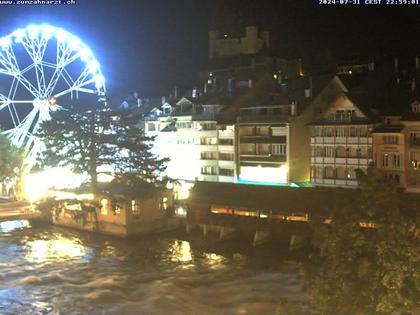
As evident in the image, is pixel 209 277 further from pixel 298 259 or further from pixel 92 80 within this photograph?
pixel 92 80

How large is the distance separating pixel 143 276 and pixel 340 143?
15458 mm

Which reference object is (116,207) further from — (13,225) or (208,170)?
(208,170)

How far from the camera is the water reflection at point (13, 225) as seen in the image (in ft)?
128

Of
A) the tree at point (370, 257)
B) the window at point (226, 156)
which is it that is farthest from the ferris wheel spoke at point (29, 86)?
the tree at point (370, 257)

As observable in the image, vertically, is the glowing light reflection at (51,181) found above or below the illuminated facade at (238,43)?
below

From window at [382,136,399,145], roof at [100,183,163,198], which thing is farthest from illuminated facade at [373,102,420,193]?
roof at [100,183,163,198]

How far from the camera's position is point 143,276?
27781mm

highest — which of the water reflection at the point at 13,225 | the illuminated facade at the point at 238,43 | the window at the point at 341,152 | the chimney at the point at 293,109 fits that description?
the illuminated facade at the point at 238,43

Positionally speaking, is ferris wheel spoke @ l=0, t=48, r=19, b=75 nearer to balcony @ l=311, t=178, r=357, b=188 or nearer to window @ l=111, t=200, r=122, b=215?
window @ l=111, t=200, r=122, b=215

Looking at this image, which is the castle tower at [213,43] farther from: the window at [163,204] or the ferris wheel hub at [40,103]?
the window at [163,204]

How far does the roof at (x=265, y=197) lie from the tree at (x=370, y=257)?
1659 cm

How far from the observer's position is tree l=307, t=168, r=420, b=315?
11.5 meters

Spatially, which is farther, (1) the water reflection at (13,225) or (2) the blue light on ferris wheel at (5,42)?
(1) the water reflection at (13,225)

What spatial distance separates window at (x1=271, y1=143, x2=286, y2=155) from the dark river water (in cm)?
850
